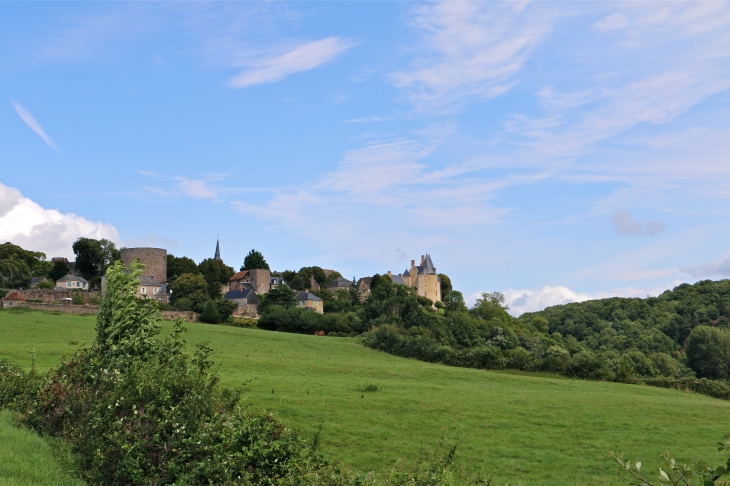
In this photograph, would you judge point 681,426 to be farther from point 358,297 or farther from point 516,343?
point 358,297

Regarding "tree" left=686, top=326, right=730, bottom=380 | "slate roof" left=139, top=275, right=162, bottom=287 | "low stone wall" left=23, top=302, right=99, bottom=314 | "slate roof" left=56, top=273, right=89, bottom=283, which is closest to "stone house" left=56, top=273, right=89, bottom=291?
"slate roof" left=56, top=273, right=89, bottom=283

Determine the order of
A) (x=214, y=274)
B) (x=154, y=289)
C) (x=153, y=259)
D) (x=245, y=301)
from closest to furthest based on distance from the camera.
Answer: (x=154, y=289)
(x=245, y=301)
(x=153, y=259)
(x=214, y=274)

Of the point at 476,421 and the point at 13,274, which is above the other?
the point at 13,274

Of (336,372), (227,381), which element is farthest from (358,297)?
(227,381)

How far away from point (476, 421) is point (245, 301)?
79.3m

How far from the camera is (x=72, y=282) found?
9500cm

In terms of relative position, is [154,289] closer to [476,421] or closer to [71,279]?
[71,279]

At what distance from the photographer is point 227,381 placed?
80.1 feet

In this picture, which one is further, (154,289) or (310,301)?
(310,301)

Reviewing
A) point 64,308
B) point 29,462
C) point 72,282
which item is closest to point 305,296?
point 72,282

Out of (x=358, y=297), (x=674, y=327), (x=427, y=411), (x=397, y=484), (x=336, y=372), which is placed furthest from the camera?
(x=358, y=297)

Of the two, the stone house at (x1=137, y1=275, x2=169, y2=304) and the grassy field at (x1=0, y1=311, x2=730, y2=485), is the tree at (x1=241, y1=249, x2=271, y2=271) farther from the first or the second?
the grassy field at (x1=0, y1=311, x2=730, y2=485)

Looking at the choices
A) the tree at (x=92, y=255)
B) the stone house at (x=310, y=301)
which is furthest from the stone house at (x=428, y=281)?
the tree at (x=92, y=255)

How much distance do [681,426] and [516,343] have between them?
49.9 meters
